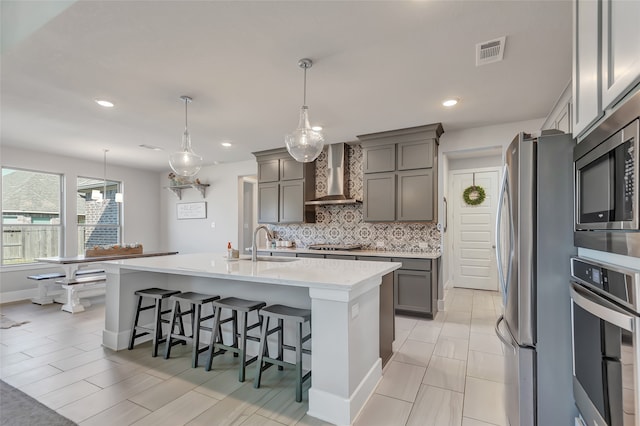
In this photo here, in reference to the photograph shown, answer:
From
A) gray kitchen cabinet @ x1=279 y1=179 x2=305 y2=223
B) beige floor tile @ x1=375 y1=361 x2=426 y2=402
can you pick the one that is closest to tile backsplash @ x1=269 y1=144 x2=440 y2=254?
gray kitchen cabinet @ x1=279 y1=179 x2=305 y2=223

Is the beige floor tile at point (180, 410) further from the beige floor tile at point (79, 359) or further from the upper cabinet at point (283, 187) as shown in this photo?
the upper cabinet at point (283, 187)

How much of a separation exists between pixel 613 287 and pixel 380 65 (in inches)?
85.9

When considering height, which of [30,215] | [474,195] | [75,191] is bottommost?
[30,215]

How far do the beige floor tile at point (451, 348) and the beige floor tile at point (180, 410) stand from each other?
2032 millimetres

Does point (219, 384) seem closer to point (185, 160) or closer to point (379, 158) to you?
point (185, 160)

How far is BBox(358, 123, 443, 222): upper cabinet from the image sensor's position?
4.10 meters

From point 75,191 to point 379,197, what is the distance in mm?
5778

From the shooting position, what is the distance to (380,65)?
256cm

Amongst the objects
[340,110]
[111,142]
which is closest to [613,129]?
[340,110]

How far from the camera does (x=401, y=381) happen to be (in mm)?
2369

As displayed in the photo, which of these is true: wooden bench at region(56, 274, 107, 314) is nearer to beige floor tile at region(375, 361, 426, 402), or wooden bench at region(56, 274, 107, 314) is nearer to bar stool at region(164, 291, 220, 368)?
bar stool at region(164, 291, 220, 368)

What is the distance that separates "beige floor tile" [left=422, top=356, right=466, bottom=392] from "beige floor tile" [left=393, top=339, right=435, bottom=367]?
8cm

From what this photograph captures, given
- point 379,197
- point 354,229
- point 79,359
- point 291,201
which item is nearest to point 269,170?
point 291,201

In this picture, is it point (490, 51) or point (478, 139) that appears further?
point (478, 139)
